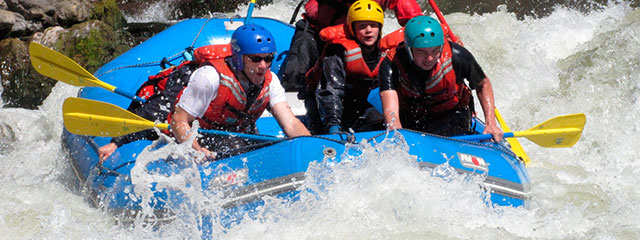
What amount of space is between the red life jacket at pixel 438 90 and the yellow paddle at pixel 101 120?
0.89 metres

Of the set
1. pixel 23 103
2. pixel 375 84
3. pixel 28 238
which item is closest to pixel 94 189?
pixel 28 238

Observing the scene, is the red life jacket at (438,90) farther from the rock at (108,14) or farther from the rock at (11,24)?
the rock at (11,24)

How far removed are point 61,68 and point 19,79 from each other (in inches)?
102

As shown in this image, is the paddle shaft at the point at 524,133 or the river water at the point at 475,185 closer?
the river water at the point at 475,185

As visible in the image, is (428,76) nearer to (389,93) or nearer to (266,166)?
(389,93)

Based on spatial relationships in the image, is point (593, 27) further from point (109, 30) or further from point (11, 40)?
point (11, 40)

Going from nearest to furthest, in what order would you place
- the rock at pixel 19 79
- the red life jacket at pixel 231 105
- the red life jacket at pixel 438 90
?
the red life jacket at pixel 231 105
the red life jacket at pixel 438 90
the rock at pixel 19 79

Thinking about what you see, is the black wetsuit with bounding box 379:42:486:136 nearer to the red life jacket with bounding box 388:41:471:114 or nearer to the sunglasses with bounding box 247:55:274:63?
the red life jacket with bounding box 388:41:471:114

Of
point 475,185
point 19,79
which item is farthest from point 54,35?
point 475,185

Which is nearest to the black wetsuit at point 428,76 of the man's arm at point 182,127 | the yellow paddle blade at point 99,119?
the man's arm at point 182,127

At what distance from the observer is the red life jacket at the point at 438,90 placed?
4.29 meters

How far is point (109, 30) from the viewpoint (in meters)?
7.46

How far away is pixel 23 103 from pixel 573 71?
5.11 m

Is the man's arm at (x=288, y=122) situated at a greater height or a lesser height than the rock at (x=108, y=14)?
greater
